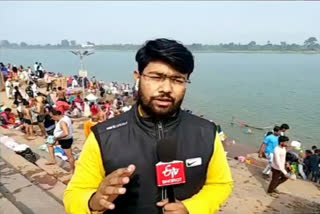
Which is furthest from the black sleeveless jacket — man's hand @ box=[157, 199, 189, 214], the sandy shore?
the sandy shore

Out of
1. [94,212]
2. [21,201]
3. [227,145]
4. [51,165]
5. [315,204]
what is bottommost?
[227,145]

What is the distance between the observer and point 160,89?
147cm

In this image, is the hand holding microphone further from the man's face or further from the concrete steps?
the concrete steps

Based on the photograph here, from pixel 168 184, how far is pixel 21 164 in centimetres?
513

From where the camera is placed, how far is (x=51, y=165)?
6633mm

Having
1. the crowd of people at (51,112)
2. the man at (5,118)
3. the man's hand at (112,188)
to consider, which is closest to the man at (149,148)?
the man's hand at (112,188)

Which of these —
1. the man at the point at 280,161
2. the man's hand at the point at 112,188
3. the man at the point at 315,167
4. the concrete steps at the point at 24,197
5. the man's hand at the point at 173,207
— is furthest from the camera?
the man at the point at 315,167

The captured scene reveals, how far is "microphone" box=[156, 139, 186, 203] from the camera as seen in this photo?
1444 millimetres

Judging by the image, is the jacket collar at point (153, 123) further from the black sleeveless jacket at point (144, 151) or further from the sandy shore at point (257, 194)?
the sandy shore at point (257, 194)

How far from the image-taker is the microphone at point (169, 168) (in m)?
1.44

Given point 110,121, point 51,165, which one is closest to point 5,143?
point 51,165

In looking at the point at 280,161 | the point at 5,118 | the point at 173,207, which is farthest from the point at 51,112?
the point at 173,207

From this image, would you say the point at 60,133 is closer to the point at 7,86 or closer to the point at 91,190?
the point at 91,190

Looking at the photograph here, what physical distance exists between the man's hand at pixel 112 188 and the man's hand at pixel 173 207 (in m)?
0.24
